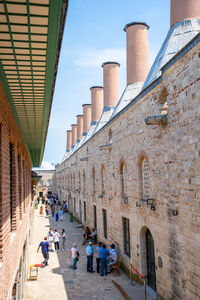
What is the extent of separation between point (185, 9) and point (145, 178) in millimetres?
5972

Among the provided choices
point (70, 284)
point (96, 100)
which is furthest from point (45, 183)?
point (70, 284)

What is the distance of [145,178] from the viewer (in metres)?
9.06

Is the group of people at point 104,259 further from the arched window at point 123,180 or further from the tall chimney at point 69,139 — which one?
the tall chimney at point 69,139

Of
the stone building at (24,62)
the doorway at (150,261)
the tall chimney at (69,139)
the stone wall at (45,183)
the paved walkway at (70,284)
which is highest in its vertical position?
the tall chimney at (69,139)

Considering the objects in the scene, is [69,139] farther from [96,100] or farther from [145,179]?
[145,179]

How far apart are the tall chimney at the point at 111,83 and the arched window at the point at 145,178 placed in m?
9.45

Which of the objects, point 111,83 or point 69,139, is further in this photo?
point 69,139

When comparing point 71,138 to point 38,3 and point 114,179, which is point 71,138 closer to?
point 114,179

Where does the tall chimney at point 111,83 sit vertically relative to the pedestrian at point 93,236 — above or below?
above

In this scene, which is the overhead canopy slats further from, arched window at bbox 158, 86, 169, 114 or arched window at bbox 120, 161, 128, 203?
arched window at bbox 120, 161, 128, 203

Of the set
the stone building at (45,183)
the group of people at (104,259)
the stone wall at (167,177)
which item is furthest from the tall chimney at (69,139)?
the group of people at (104,259)

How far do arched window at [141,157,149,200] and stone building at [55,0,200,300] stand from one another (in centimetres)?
3

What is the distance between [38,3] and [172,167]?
5.13 metres

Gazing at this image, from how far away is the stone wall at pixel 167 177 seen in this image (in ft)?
19.3
